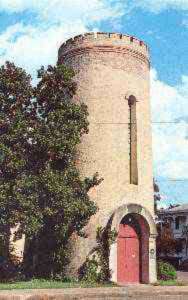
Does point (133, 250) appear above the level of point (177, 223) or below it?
below

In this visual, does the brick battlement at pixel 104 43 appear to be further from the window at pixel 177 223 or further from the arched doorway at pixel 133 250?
the window at pixel 177 223

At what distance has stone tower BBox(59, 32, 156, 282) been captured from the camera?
22281mm

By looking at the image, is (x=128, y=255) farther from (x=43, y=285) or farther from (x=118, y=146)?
(x=118, y=146)

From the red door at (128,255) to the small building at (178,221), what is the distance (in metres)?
33.8

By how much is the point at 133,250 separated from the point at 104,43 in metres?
10.5

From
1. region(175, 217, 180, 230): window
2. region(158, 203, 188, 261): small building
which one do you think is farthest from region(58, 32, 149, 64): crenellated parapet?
region(175, 217, 180, 230): window

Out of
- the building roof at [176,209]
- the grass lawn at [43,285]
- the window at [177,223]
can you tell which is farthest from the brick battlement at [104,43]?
the window at [177,223]

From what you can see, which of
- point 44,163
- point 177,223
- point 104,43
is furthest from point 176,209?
point 44,163

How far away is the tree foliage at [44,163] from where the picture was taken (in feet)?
62.8

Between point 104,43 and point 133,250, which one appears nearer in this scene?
point 133,250

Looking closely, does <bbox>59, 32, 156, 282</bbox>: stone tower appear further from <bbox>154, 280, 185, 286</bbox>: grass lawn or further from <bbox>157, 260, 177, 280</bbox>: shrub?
<bbox>157, 260, 177, 280</bbox>: shrub

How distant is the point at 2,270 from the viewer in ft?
72.9

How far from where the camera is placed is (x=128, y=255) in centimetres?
2258

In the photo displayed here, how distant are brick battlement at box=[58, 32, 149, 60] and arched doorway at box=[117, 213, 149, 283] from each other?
8553mm
